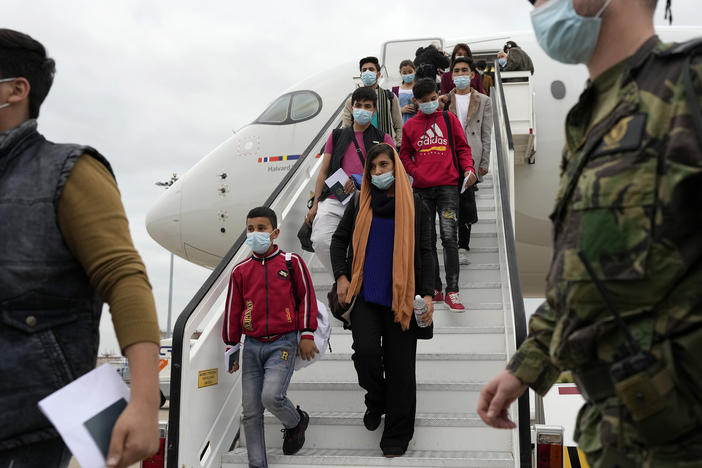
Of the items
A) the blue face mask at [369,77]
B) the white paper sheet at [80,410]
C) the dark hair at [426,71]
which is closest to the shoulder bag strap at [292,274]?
the white paper sheet at [80,410]

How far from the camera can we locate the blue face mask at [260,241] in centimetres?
430

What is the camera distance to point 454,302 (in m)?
5.13

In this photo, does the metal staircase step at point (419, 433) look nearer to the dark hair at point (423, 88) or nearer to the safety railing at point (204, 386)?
the safety railing at point (204, 386)

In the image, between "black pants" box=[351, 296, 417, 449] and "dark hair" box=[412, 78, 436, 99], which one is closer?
"black pants" box=[351, 296, 417, 449]

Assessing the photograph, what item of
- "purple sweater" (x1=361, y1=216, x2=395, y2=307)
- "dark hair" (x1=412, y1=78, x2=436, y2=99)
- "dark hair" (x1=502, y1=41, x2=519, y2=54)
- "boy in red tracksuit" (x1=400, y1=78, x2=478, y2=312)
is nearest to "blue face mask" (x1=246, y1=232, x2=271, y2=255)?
"purple sweater" (x1=361, y1=216, x2=395, y2=307)

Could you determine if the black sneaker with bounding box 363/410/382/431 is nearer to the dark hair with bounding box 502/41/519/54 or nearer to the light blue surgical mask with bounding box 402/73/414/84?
the light blue surgical mask with bounding box 402/73/414/84

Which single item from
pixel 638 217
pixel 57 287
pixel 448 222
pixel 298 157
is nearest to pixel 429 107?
pixel 448 222

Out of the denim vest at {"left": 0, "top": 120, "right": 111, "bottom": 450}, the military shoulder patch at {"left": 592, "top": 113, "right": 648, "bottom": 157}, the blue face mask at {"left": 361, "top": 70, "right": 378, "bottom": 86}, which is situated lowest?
the blue face mask at {"left": 361, "top": 70, "right": 378, "bottom": 86}

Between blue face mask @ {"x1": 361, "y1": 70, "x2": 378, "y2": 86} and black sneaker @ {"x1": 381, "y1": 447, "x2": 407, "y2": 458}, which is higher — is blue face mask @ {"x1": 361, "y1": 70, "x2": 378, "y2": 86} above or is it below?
above

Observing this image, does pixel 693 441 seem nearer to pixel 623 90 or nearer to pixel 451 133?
pixel 623 90

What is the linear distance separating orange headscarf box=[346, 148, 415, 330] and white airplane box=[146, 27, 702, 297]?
12.7 feet

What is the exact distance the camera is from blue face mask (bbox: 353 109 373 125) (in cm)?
546

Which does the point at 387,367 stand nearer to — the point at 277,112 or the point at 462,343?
the point at 462,343

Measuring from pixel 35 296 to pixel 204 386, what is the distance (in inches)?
105
